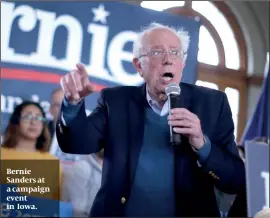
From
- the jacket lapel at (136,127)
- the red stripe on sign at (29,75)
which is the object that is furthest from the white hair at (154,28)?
the red stripe on sign at (29,75)

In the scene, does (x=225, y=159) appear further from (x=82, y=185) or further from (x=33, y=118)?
(x=33, y=118)

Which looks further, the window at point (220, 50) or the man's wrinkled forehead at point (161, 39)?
the window at point (220, 50)

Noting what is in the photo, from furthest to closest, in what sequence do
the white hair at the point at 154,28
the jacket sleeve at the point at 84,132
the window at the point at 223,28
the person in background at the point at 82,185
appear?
the window at the point at 223,28 < the person in background at the point at 82,185 < the white hair at the point at 154,28 < the jacket sleeve at the point at 84,132

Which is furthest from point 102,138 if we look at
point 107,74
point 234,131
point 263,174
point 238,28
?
point 238,28

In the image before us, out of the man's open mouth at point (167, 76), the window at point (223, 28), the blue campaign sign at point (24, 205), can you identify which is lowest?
the blue campaign sign at point (24, 205)

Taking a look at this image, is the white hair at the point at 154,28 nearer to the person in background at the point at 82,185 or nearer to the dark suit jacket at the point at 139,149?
the dark suit jacket at the point at 139,149

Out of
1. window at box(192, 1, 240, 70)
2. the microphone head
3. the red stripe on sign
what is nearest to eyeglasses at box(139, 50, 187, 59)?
the microphone head

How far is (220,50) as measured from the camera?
293 centimetres

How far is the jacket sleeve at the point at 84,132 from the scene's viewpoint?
7.72ft

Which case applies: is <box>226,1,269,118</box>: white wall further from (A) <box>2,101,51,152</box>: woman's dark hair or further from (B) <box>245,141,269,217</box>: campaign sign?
(A) <box>2,101,51,152</box>: woman's dark hair

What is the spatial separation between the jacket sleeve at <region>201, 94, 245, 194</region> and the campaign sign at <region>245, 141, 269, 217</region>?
0.38 ft

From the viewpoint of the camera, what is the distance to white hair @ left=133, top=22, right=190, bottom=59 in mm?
2584

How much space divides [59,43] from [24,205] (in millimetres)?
956

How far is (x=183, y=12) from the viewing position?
9.09 ft
